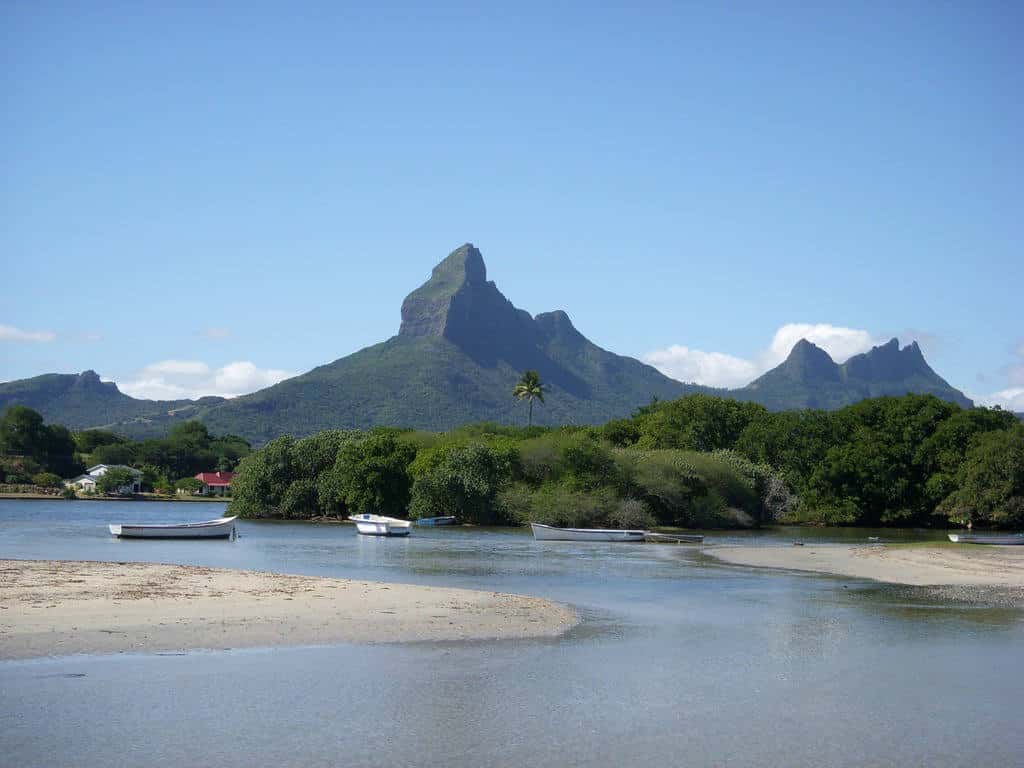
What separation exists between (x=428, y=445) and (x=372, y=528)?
93.2 feet

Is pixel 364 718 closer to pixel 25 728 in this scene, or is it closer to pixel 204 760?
pixel 204 760

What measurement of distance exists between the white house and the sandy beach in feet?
417

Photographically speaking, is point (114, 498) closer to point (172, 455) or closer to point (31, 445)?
point (31, 445)

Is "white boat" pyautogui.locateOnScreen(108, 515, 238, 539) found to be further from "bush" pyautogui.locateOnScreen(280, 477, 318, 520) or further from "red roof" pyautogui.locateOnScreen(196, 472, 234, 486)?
"red roof" pyautogui.locateOnScreen(196, 472, 234, 486)

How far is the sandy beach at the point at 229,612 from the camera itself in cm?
2141

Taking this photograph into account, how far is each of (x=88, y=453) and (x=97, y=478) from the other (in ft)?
94.7

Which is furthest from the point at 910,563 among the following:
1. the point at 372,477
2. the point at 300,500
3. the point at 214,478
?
the point at 214,478

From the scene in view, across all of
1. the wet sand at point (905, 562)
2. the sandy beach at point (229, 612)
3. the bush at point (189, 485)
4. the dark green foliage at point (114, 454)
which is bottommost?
the wet sand at point (905, 562)

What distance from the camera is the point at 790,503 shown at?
9700 cm

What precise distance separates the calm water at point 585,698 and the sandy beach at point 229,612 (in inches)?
43.2

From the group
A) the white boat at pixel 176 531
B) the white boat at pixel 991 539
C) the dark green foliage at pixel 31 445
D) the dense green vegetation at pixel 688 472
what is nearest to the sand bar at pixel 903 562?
the white boat at pixel 991 539

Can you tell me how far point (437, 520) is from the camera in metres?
82.4

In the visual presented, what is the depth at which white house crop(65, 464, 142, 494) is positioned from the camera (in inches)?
6043

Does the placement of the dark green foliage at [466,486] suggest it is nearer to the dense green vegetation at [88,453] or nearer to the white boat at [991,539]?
the white boat at [991,539]
